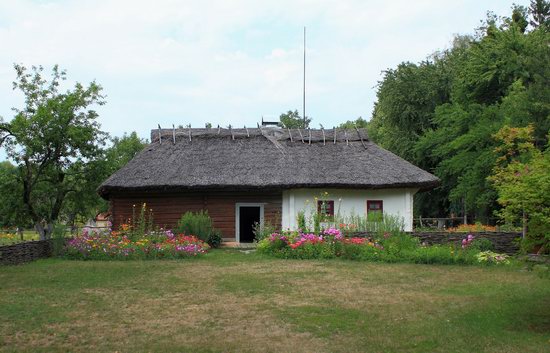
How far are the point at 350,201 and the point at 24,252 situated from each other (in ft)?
41.0

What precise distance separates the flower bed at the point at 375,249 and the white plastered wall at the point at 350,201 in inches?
206

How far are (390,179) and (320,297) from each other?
43.1ft

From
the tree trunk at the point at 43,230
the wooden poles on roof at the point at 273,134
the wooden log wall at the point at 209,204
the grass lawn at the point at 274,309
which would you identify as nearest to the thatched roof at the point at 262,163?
the wooden poles on roof at the point at 273,134

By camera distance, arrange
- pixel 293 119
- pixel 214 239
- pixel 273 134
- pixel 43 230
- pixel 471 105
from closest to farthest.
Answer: pixel 43 230, pixel 214 239, pixel 273 134, pixel 471 105, pixel 293 119

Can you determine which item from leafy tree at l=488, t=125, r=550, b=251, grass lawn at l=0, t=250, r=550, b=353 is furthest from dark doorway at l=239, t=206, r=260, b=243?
leafy tree at l=488, t=125, r=550, b=251

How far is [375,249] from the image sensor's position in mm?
15578

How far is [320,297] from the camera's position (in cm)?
975

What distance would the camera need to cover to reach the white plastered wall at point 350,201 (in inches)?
886

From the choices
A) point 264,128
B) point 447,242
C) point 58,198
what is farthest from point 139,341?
point 264,128

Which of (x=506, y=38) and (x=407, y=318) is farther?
(x=506, y=38)

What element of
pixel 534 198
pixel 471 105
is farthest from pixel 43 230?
pixel 471 105

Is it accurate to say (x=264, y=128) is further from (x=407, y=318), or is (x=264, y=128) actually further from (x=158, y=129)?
(x=407, y=318)

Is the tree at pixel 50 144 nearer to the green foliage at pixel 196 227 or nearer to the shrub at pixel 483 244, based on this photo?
the green foliage at pixel 196 227

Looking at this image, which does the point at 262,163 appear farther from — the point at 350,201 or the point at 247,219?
the point at 350,201
